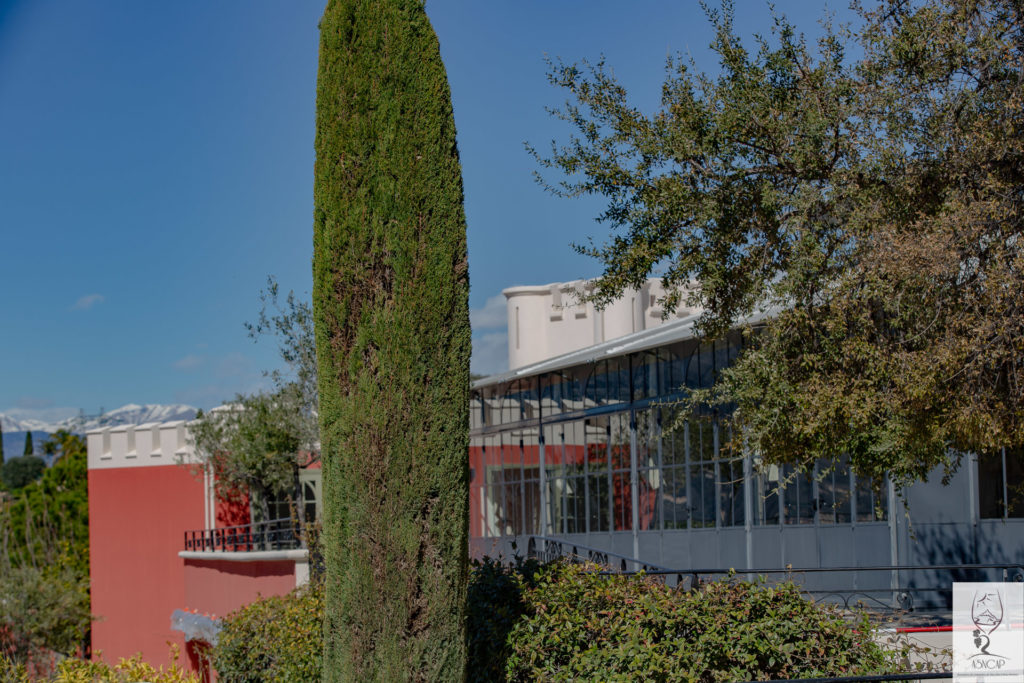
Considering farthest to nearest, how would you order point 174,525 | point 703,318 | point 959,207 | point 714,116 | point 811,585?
point 174,525 → point 811,585 → point 703,318 → point 714,116 → point 959,207

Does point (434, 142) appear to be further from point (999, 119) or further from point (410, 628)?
point (999, 119)

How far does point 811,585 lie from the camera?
15.0m

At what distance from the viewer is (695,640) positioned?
23.0ft

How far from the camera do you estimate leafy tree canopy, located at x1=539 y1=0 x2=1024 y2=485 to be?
7805mm

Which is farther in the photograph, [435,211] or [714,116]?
[714,116]

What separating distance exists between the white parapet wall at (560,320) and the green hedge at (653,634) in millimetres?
21849

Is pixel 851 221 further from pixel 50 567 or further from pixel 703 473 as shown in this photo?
pixel 50 567

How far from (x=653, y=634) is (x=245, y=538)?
17674mm

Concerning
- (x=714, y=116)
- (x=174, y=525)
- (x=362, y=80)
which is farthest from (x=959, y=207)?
(x=174, y=525)

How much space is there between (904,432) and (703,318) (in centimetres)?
311

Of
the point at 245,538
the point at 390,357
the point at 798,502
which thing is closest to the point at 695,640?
the point at 390,357

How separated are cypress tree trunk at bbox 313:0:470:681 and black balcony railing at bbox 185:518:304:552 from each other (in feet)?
50.5

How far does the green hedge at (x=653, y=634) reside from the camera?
6.79 meters

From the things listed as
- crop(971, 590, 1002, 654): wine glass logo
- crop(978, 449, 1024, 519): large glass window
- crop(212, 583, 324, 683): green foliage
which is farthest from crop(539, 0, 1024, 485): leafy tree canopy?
crop(978, 449, 1024, 519): large glass window
